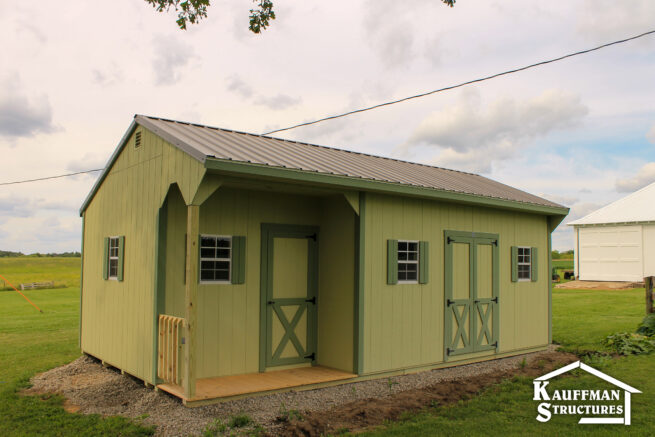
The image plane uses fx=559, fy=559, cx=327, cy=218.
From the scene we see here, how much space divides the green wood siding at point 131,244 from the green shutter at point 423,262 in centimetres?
400

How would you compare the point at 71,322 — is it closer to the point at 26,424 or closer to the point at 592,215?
the point at 26,424

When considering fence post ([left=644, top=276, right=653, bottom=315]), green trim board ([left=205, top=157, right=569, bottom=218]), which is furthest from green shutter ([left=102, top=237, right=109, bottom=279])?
fence post ([left=644, top=276, right=653, bottom=315])

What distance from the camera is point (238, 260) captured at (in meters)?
7.79

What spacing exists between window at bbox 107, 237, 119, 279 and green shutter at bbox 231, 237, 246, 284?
230cm

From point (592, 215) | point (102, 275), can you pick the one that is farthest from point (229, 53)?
point (592, 215)

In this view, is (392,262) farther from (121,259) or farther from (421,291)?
(121,259)

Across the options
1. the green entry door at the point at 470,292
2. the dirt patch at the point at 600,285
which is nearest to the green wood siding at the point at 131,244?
the green entry door at the point at 470,292

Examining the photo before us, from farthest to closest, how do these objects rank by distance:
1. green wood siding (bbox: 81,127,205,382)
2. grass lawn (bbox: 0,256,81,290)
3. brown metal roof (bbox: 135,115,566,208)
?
grass lawn (bbox: 0,256,81,290) < green wood siding (bbox: 81,127,205,382) < brown metal roof (bbox: 135,115,566,208)

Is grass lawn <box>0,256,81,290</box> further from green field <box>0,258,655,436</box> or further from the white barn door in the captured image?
the white barn door

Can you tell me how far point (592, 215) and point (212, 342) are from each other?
972 inches

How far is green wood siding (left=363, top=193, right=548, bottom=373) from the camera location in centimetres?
816

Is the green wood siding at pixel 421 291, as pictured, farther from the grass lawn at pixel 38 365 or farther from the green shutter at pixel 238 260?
the grass lawn at pixel 38 365

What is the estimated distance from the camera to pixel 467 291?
31.7ft

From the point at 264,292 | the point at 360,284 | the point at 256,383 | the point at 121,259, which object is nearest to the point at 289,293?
the point at 264,292
